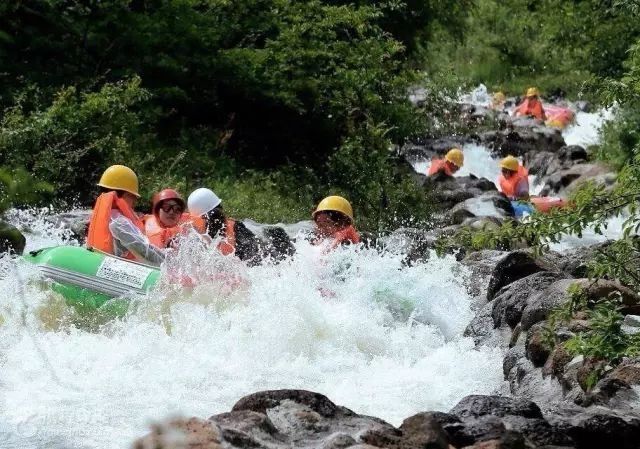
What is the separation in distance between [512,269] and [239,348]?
2.84 m

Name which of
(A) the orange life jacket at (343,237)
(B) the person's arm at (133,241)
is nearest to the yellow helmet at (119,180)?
(B) the person's arm at (133,241)

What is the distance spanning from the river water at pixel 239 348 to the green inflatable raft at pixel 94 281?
0.36 feet

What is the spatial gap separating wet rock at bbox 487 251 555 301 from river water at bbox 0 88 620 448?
0.31 m

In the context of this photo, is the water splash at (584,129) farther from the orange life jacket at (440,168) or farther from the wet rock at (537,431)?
the wet rock at (537,431)

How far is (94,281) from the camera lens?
29.3 ft

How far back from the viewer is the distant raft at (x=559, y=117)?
26406 millimetres

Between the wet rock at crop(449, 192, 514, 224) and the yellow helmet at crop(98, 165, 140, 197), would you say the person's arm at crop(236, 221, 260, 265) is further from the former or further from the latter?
the wet rock at crop(449, 192, 514, 224)

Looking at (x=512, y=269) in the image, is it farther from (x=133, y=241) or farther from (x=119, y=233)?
(x=119, y=233)

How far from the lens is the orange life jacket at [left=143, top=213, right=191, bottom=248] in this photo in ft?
31.8

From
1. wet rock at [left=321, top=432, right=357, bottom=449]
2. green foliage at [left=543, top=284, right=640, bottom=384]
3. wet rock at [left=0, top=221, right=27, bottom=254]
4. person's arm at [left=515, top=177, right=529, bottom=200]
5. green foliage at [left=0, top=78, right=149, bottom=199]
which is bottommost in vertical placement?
wet rock at [left=321, top=432, right=357, bottom=449]

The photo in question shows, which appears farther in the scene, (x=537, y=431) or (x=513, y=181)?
(x=513, y=181)

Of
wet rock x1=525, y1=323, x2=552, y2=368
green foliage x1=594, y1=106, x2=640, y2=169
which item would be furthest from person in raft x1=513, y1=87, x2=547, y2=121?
wet rock x1=525, y1=323, x2=552, y2=368

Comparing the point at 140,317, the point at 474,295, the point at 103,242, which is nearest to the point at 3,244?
the point at 103,242

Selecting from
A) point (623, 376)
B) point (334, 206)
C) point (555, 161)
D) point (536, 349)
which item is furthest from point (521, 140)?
point (623, 376)
